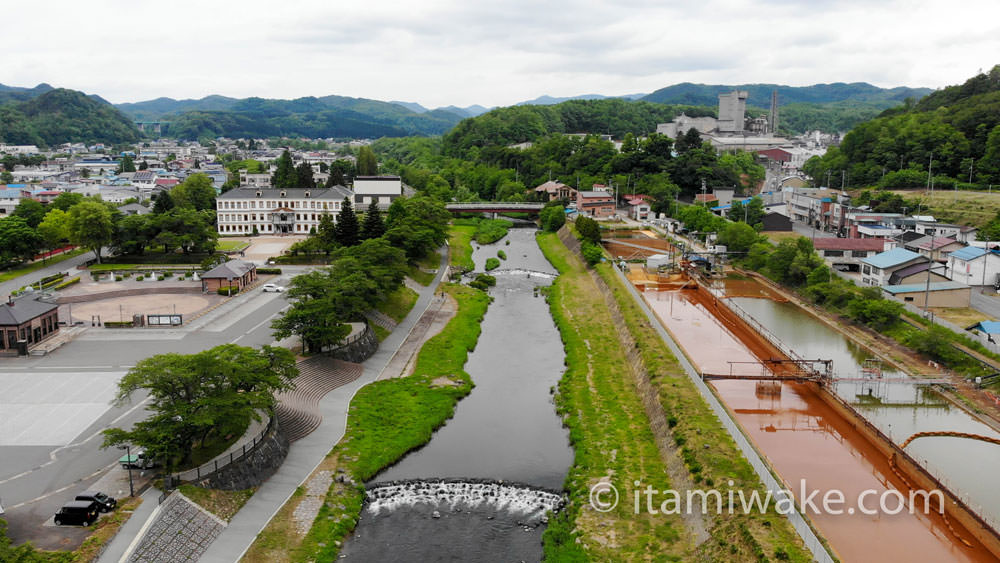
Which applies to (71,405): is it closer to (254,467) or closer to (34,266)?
(254,467)

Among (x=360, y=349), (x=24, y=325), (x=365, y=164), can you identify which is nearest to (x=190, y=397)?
(x=360, y=349)

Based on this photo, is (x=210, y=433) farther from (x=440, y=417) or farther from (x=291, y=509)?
(x=440, y=417)

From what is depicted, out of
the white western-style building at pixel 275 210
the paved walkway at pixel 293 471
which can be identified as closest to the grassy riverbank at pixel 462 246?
the white western-style building at pixel 275 210

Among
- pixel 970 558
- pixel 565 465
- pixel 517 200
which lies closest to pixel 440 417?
pixel 565 465

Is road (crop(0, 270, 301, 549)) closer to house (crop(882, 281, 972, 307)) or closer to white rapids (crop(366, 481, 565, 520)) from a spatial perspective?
white rapids (crop(366, 481, 565, 520))

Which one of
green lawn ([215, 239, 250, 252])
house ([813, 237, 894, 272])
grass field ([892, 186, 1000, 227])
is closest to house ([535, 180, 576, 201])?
grass field ([892, 186, 1000, 227])

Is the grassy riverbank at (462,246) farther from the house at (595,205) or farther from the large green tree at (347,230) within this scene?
the house at (595,205)
